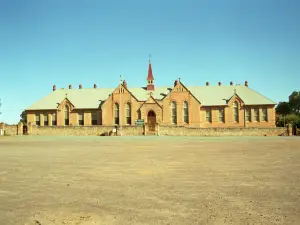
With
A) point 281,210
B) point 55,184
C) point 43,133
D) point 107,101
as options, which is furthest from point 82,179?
point 107,101

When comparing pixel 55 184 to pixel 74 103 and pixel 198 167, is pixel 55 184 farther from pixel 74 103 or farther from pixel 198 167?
pixel 74 103

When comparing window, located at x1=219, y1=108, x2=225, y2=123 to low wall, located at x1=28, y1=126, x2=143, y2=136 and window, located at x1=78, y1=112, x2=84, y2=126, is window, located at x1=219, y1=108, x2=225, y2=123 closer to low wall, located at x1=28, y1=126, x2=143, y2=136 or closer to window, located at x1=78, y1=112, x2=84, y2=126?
low wall, located at x1=28, y1=126, x2=143, y2=136

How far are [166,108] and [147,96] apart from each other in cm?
566

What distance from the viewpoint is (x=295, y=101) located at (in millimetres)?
109250

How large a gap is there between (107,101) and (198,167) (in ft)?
156

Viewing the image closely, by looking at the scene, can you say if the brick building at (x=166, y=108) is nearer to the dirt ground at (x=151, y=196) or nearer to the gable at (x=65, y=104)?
the gable at (x=65, y=104)

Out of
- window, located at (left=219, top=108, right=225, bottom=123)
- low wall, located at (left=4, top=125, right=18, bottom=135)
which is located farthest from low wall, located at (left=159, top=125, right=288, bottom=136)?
low wall, located at (left=4, top=125, right=18, bottom=135)

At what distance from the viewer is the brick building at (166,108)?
2234 inches

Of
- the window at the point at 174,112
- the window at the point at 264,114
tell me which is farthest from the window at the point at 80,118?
the window at the point at 264,114

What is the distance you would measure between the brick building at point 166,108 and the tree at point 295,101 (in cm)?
6055

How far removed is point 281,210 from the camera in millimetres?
5762

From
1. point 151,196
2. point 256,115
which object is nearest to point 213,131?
point 256,115

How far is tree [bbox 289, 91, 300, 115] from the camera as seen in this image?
4296 inches

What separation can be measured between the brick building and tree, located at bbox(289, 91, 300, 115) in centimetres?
6055
